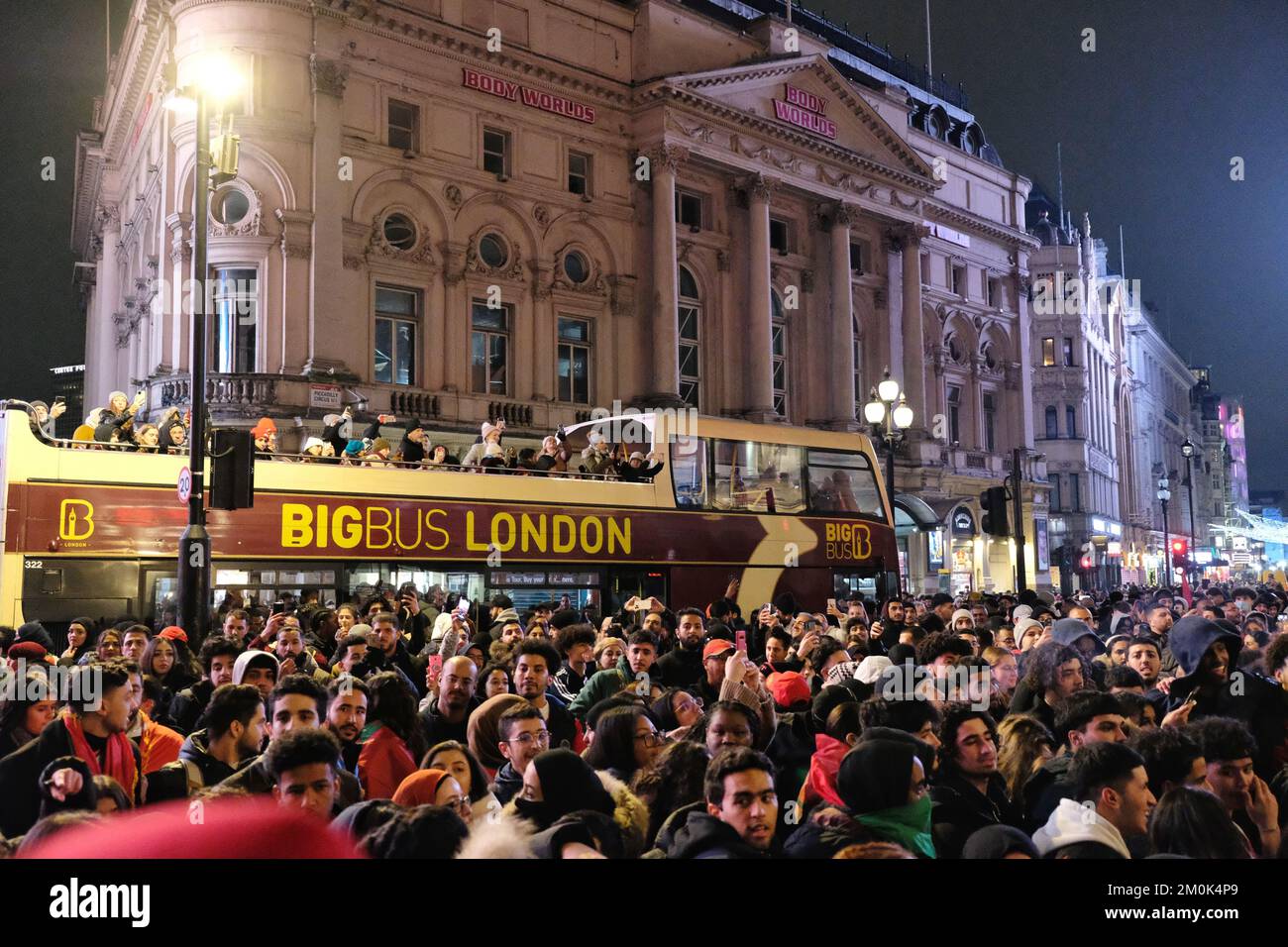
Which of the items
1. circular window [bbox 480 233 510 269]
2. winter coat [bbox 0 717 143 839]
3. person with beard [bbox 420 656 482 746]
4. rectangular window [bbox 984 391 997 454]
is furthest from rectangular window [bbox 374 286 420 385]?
rectangular window [bbox 984 391 997 454]

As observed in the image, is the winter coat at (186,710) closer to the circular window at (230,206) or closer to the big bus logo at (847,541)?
the big bus logo at (847,541)

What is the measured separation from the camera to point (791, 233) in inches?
1772

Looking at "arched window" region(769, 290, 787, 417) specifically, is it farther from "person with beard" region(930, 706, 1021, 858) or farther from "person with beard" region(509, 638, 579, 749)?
"person with beard" region(930, 706, 1021, 858)

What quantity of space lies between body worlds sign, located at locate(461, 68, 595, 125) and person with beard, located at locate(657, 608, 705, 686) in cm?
2670

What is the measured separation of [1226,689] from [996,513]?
11.7m

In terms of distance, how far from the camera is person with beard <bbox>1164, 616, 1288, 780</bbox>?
7.28 meters

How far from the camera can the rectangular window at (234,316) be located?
30.4 meters

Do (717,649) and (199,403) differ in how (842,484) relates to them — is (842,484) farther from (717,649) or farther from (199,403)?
(717,649)

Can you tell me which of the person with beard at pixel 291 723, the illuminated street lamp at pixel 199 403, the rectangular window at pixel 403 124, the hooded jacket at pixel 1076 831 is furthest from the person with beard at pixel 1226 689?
the rectangular window at pixel 403 124

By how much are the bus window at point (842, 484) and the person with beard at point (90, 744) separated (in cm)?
1755

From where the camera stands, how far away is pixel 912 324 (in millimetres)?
48875

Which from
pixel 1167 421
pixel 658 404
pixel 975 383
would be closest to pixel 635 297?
pixel 658 404

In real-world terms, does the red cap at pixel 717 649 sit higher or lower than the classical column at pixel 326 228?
lower

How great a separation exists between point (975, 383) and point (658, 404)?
2204cm
